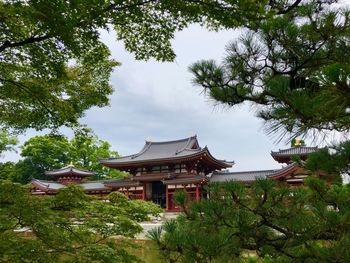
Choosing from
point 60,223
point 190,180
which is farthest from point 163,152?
point 60,223

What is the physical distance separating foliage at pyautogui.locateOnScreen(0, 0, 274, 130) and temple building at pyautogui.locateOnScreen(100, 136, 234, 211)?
14.7m

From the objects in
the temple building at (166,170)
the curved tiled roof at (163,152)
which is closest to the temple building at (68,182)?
the temple building at (166,170)

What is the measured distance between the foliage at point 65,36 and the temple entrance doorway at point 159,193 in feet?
56.6

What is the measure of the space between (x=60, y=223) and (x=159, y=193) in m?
18.6

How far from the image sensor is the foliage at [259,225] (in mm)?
2217

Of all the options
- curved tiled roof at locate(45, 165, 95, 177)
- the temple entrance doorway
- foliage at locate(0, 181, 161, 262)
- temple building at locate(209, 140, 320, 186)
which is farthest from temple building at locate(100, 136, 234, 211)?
foliage at locate(0, 181, 161, 262)

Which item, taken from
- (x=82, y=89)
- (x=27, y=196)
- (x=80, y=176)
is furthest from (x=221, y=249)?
(x=80, y=176)

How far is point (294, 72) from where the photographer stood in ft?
7.75

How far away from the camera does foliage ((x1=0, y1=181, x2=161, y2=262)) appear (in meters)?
3.07

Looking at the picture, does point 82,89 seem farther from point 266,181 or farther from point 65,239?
point 266,181

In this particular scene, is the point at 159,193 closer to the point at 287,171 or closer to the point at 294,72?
the point at 287,171

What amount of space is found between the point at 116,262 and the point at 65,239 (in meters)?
0.51

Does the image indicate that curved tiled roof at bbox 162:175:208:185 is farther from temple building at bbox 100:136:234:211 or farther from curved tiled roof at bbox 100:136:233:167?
curved tiled roof at bbox 100:136:233:167

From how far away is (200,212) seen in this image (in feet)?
8.46
